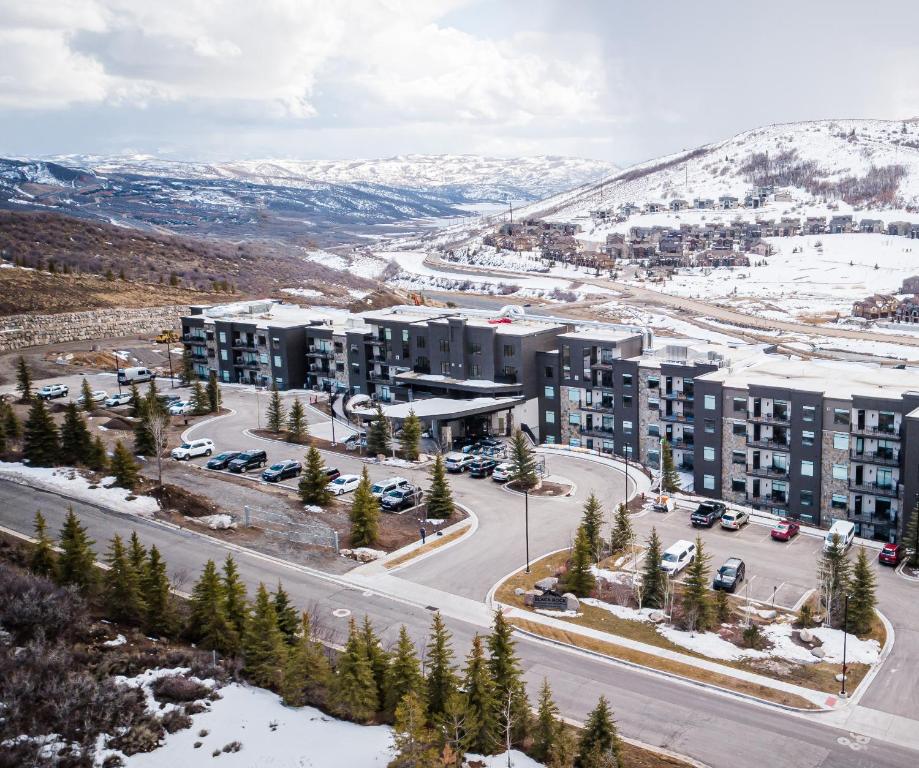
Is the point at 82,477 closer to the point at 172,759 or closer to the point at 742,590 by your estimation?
the point at 172,759

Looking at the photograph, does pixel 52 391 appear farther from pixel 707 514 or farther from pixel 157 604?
pixel 707 514

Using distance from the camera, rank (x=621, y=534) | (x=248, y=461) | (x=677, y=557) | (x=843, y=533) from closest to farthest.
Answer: (x=677, y=557) < (x=621, y=534) < (x=843, y=533) < (x=248, y=461)

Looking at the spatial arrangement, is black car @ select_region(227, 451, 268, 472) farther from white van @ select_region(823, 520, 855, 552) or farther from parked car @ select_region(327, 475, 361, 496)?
white van @ select_region(823, 520, 855, 552)

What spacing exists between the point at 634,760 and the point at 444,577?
55.1 feet

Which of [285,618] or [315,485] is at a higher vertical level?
[285,618]

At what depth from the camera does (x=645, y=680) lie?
34.2 m

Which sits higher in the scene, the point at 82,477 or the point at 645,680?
the point at 82,477

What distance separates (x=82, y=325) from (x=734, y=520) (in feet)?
299

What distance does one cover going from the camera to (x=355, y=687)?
28531mm

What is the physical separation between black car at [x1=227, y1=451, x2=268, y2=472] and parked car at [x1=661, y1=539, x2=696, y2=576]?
1176 inches

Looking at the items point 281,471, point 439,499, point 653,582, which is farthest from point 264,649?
point 281,471

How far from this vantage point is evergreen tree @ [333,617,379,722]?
1126 inches

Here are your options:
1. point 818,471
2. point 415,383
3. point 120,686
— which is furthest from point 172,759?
point 415,383

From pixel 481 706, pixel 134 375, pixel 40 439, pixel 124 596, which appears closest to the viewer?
pixel 481 706
